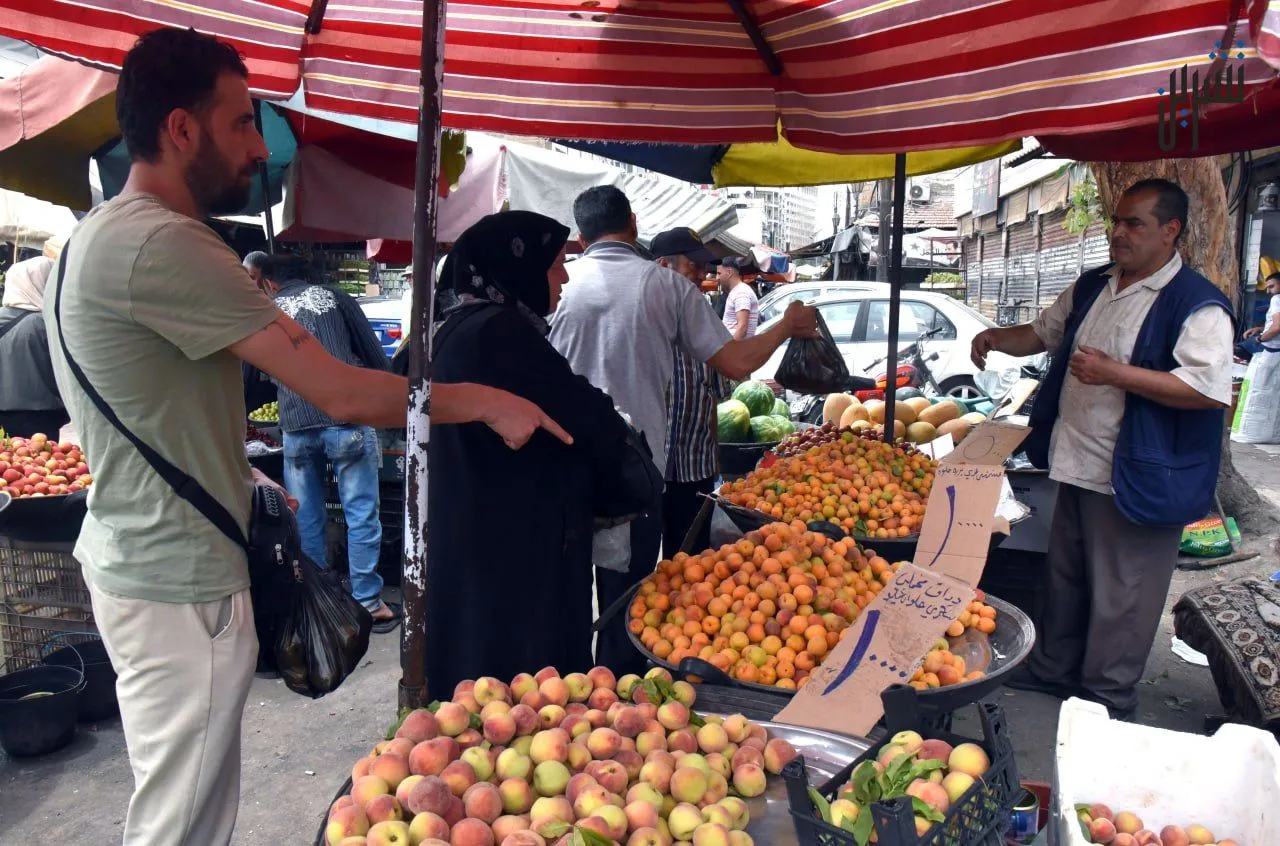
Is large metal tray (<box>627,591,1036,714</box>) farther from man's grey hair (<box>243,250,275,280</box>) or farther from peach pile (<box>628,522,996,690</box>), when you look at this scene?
man's grey hair (<box>243,250,275,280</box>)

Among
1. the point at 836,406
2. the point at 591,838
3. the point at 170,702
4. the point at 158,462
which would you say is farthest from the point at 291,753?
the point at 836,406

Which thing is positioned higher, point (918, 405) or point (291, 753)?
point (918, 405)

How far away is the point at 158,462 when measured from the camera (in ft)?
6.19

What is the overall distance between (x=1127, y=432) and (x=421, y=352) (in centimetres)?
307

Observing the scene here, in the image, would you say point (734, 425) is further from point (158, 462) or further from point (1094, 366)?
point (158, 462)

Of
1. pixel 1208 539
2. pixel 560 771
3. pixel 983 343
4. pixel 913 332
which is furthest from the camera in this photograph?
pixel 913 332

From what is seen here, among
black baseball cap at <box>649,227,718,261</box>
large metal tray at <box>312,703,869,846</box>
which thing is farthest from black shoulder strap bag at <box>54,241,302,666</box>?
black baseball cap at <box>649,227,718,261</box>

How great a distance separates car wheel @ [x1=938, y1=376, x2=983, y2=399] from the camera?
31.8 feet

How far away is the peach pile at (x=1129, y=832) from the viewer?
1.89 metres

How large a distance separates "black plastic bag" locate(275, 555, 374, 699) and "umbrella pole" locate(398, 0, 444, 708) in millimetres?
356

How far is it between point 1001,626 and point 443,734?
1.87 metres

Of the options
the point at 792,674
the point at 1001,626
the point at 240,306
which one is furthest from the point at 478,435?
the point at 1001,626

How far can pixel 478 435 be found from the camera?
241 centimetres

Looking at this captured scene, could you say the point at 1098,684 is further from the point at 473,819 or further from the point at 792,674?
the point at 473,819
